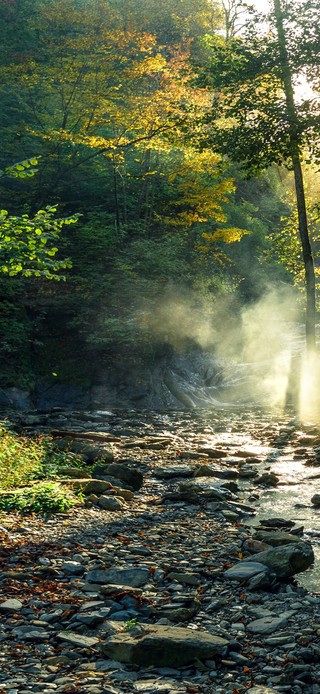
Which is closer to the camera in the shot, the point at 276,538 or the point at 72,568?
the point at 72,568

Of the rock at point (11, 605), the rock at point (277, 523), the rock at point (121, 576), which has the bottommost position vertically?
the rock at point (277, 523)

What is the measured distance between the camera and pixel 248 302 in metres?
36.0

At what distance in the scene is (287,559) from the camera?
6867mm

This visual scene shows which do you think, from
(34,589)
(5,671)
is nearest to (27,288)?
(34,589)

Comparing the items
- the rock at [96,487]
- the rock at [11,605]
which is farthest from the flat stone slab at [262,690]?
the rock at [96,487]

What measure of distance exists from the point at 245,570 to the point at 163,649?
7.29 ft

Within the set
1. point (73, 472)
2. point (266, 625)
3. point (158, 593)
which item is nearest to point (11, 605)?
point (158, 593)

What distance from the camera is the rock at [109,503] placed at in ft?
30.6

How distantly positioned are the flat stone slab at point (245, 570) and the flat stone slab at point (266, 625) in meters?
1.00

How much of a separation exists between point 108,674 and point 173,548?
3205 mm

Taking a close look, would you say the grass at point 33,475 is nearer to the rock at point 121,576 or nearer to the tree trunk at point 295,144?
the rock at point 121,576

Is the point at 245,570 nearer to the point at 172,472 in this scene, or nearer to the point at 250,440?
the point at 172,472

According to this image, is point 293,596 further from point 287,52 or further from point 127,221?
point 127,221

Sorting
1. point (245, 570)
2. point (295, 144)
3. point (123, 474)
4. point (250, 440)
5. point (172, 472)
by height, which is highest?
point (295, 144)
